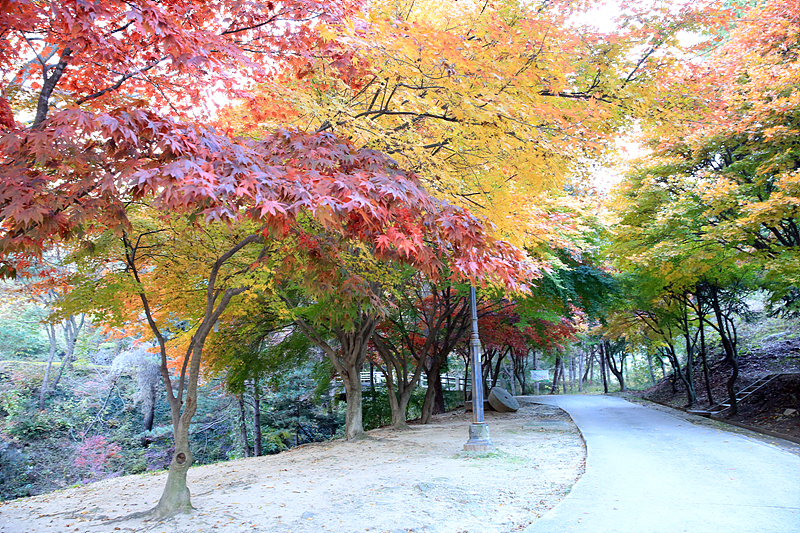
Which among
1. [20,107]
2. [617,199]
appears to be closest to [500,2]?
[20,107]

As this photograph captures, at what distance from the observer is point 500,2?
6.12 metres

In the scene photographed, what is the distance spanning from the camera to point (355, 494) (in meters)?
6.65

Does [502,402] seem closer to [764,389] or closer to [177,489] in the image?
[764,389]

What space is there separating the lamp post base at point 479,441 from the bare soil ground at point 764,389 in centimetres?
702

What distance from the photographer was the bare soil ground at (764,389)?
12.6 metres

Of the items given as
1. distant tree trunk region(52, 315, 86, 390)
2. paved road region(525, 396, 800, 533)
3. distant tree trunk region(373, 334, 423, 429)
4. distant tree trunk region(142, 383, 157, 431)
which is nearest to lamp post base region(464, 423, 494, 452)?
paved road region(525, 396, 800, 533)

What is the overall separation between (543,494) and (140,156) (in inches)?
241

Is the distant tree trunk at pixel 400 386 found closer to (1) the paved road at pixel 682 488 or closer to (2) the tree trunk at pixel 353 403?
(2) the tree trunk at pixel 353 403

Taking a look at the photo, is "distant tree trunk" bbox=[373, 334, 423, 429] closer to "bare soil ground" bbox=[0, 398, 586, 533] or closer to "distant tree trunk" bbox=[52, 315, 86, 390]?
"bare soil ground" bbox=[0, 398, 586, 533]

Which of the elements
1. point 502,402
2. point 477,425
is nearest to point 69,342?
point 502,402

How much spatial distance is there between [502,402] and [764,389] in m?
8.98

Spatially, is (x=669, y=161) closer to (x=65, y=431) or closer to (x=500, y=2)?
(x=500, y=2)

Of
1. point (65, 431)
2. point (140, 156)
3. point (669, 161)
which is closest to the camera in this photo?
point (140, 156)

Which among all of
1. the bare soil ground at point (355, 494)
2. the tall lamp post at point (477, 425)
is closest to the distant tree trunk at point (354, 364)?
the bare soil ground at point (355, 494)
